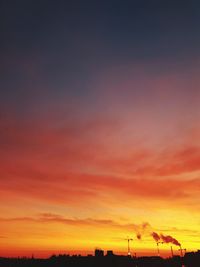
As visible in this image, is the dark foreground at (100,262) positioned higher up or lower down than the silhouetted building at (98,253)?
lower down

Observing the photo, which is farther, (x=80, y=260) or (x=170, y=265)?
(x=170, y=265)

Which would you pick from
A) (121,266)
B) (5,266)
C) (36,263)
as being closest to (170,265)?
(121,266)

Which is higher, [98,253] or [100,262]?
[98,253]

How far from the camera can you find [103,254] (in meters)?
163

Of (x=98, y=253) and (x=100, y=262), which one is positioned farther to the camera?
(x=98, y=253)

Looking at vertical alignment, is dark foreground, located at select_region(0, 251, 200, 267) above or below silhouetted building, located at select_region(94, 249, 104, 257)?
below

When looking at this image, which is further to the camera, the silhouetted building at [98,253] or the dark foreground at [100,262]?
the silhouetted building at [98,253]

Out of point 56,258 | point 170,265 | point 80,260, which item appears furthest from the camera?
point 170,265

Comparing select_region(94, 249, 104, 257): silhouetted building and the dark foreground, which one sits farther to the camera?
select_region(94, 249, 104, 257): silhouetted building

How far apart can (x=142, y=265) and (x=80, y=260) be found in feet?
134

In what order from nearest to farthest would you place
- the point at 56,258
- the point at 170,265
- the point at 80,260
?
the point at 80,260 → the point at 56,258 → the point at 170,265

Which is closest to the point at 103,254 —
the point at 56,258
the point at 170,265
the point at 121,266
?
the point at 121,266

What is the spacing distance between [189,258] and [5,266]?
328ft

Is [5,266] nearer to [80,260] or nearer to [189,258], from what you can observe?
[80,260]
